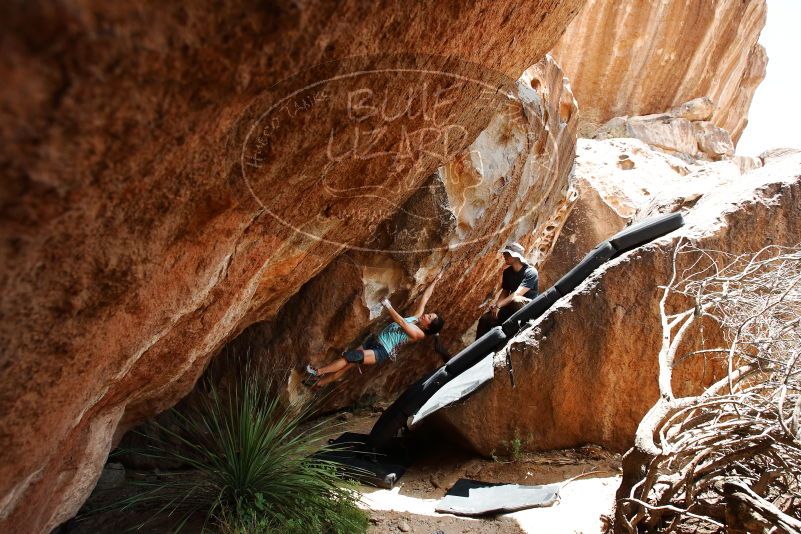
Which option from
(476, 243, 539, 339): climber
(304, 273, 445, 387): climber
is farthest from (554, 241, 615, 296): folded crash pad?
(304, 273, 445, 387): climber

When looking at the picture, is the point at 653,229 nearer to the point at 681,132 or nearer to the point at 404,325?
the point at 404,325

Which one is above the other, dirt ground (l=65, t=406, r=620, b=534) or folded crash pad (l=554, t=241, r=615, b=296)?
folded crash pad (l=554, t=241, r=615, b=296)

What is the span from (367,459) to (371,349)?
42.1 inches

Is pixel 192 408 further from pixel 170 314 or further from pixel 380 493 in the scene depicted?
pixel 170 314

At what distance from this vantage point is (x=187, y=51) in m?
1.47

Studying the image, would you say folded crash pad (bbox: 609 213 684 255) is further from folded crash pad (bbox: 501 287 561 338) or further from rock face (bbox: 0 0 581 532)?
rock face (bbox: 0 0 581 532)

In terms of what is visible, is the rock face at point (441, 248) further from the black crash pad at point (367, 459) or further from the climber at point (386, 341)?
the black crash pad at point (367, 459)

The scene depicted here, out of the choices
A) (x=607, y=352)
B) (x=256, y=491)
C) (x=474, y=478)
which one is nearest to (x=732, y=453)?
(x=607, y=352)

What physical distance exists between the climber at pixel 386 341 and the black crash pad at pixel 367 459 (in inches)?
24.2

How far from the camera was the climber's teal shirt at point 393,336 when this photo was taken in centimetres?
562

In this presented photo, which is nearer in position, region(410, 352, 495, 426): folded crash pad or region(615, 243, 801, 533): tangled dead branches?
region(615, 243, 801, 533): tangled dead branches

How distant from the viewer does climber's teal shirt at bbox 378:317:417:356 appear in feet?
18.4

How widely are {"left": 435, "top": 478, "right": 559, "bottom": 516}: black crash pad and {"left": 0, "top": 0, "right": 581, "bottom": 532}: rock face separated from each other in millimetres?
2217

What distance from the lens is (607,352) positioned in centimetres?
462
